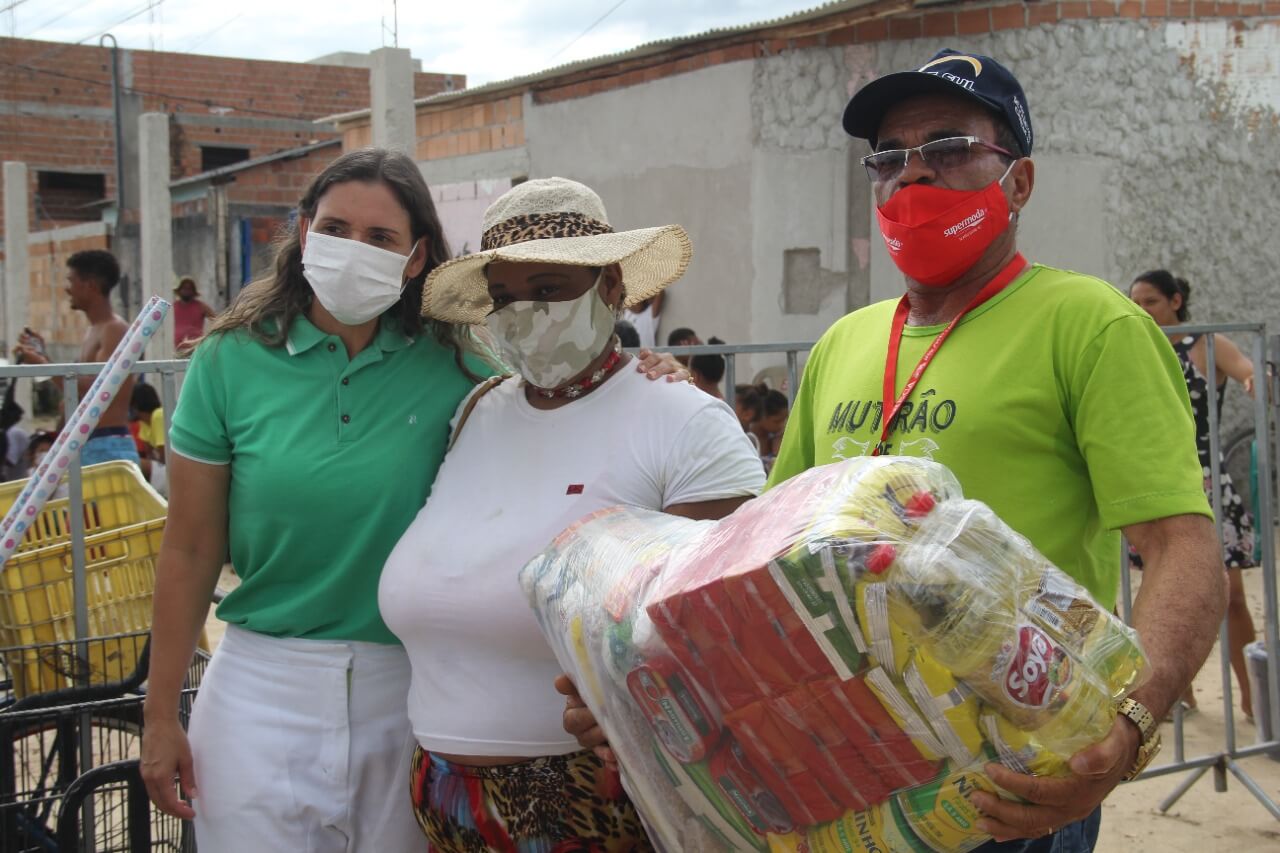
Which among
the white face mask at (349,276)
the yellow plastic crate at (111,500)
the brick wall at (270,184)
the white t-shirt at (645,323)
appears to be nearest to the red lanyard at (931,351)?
the white face mask at (349,276)

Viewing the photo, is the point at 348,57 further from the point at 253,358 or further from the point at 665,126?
the point at 253,358

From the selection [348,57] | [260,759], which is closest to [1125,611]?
[260,759]

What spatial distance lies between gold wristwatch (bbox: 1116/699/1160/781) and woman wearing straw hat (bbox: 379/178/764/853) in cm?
78

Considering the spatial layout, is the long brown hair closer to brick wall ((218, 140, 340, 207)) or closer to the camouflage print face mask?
the camouflage print face mask

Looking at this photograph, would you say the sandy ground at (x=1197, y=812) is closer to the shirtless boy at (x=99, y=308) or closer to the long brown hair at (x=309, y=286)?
the long brown hair at (x=309, y=286)

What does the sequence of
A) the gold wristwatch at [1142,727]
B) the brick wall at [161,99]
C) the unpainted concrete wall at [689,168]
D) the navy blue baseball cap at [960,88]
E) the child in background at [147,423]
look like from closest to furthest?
the gold wristwatch at [1142,727] → the navy blue baseball cap at [960,88] → the child in background at [147,423] → the unpainted concrete wall at [689,168] → the brick wall at [161,99]

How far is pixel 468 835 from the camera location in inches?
85.1

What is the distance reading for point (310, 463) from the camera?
237cm

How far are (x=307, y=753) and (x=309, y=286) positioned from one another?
962 millimetres

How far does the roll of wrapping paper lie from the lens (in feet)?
9.14

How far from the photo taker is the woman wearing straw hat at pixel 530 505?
2.12m

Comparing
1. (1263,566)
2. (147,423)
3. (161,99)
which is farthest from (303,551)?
(161,99)

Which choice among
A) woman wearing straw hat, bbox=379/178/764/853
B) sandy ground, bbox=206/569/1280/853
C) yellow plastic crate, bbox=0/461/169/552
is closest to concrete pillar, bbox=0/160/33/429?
yellow plastic crate, bbox=0/461/169/552

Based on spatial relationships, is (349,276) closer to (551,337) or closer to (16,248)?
(551,337)
